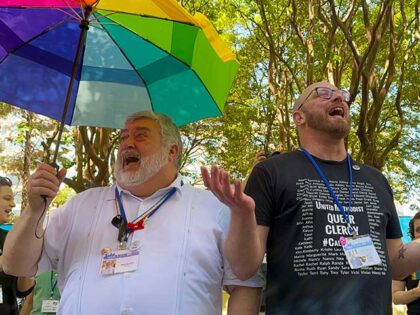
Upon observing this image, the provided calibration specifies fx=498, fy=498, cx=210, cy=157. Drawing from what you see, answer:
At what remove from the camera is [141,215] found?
2564 millimetres

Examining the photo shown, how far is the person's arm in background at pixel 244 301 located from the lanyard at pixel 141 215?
0.55 metres

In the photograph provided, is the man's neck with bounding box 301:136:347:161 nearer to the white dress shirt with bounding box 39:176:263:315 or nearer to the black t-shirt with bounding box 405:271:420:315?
the white dress shirt with bounding box 39:176:263:315

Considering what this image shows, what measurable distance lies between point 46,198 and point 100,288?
491mm

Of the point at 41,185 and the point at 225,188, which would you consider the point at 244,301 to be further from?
the point at 41,185

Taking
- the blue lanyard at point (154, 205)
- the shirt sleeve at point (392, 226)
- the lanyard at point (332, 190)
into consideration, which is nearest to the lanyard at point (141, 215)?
the blue lanyard at point (154, 205)

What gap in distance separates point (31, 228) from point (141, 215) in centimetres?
55

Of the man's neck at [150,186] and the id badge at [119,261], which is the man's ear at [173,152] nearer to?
the man's neck at [150,186]

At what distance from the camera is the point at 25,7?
2.81m

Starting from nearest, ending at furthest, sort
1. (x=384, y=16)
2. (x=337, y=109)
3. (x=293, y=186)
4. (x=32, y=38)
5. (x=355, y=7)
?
(x=293, y=186) → (x=337, y=109) → (x=32, y=38) → (x=384, y=16) → (x=355, y=7)

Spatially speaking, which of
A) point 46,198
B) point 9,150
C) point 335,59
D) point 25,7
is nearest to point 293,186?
point 46,198

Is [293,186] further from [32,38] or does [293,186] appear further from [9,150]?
[9,150]

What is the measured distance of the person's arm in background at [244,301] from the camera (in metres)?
2.39

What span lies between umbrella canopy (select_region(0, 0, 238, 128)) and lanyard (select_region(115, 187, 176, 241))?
0.80 m

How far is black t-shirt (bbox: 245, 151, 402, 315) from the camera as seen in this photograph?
7.52ft
